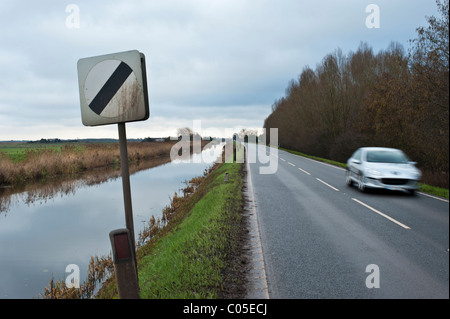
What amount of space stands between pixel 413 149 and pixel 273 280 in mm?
3171

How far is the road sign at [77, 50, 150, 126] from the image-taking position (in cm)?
243

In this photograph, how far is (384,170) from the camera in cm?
159

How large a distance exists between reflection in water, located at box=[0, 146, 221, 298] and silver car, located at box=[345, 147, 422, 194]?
733 centimetres

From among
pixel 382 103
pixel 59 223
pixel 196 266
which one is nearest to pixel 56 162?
pixel 59 223

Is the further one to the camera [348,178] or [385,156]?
[348,178]

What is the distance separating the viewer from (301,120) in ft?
8.65

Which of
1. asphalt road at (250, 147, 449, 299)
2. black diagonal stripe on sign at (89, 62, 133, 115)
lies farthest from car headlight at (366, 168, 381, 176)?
black diagonal stripe on sign at (89, 62, 133, 115)

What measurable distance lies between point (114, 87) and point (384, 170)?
2.05 m

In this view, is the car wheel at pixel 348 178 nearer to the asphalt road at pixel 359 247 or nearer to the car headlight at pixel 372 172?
the asphalt road at pixel 359 247

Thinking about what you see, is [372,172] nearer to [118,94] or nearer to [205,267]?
[118,94]

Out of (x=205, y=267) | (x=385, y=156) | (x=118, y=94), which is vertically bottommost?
(x=205, y=267)

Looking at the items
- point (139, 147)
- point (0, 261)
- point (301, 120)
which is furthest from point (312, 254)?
point (139, 147)

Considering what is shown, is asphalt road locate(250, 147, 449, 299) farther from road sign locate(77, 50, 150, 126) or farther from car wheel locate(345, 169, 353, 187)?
road sign locate(77, 50, 150, 126)
